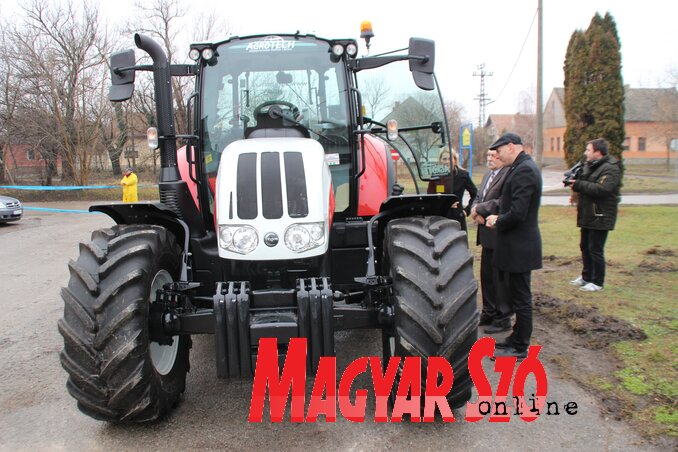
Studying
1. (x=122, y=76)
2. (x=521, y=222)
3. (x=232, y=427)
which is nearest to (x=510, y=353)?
(x=521, y=222)

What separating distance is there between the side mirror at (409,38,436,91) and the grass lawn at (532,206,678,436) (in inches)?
102

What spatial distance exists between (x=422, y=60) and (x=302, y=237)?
1637 mm

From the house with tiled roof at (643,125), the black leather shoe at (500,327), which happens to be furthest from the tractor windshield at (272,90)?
the house with tiled roof at (643,125)

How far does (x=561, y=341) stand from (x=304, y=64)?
340 centimetres

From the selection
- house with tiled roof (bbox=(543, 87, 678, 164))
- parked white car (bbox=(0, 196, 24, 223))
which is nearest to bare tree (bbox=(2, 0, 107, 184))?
parked white car (bbox=(0, 196, 24, 223))

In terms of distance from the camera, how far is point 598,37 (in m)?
14.9

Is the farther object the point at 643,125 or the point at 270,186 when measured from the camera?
the point at 643,125

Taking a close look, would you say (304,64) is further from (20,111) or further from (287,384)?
(20,111)

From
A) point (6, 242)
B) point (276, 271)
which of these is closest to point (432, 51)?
point (276, 271)

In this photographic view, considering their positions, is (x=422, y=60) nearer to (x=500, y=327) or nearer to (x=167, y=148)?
(x=167, y=148)

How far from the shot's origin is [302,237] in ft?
11.7

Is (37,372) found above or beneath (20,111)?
beneath

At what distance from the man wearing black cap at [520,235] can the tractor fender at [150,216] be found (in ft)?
8.54

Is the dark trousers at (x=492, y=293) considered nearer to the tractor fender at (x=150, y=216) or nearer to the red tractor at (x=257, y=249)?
the red tractor at (x=257, y=249)
